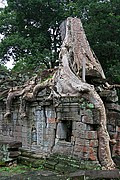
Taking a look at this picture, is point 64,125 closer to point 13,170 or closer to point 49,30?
point 13,170

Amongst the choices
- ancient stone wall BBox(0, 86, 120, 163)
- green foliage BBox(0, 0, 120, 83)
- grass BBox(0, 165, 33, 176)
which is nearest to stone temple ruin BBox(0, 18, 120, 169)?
ancient stone wall BBox(0, 86, 120, 163)

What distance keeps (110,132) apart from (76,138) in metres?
1.75

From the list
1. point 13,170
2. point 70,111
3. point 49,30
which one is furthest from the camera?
point 49,30

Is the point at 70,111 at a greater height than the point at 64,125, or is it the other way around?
the point at 70,111

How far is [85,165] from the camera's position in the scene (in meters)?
7.44

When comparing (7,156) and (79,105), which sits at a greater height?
(79,105)

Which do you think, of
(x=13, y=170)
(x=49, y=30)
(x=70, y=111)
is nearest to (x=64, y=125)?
(x=70, y=111)

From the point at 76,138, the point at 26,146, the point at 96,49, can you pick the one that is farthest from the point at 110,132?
the point at 96,49

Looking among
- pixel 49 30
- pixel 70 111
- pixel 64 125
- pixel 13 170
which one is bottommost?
pixel 13 170

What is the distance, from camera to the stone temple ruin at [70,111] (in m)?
7.70

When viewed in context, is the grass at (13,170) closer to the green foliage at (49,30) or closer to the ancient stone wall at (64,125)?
the ancient stone wall at (64,125)

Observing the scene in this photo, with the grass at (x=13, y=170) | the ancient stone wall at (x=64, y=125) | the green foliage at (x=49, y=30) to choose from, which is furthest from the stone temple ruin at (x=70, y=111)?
the green foliage at (x=49, y=30)

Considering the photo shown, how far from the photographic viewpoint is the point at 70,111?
8.21 metres

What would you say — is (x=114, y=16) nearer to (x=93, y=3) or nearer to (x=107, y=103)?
(x=93, y=3)
